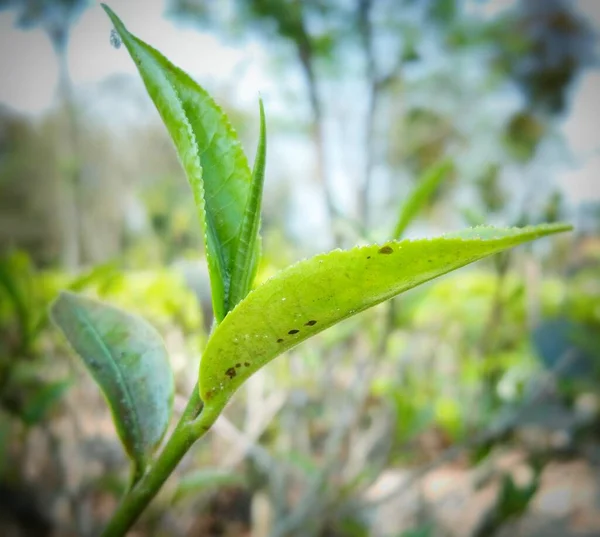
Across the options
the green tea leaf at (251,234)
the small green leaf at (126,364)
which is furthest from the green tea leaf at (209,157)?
the small green leaf at (126,364)

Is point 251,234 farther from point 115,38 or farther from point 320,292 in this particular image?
point 115,38

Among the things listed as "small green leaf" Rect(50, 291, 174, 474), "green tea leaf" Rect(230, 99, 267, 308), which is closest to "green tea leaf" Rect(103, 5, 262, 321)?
"green tea leaf" Rect(230, 99, 267, 308)

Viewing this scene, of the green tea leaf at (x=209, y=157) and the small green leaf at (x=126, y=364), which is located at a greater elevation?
the green tea leaf at (x=209, y=157)

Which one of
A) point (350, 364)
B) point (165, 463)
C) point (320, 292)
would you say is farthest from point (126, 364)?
point (350, 364)

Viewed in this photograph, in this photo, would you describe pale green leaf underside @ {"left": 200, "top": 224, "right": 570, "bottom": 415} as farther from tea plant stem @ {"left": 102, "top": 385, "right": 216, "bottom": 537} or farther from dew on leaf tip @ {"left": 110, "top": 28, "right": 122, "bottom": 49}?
dew on leaf tip @ {"left": 110, "top": 28, "right": 122, "bottom": 49}

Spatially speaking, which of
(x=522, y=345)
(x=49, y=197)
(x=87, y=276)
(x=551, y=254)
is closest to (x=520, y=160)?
(x=551, y=254)

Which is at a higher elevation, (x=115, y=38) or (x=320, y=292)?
(x=115, y=38)

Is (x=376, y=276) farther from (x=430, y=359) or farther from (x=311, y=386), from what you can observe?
(x=430, y=359)

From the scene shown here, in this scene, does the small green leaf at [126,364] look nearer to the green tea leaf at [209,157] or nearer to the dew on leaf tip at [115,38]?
the green tea leaf at [209,157]
